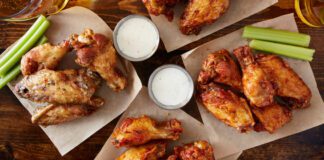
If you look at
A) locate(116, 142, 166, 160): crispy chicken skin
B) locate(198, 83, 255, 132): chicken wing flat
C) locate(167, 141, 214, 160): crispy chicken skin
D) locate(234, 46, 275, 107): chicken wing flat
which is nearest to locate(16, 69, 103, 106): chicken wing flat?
locate(116, 142, 166, 160): crispy chicken skin

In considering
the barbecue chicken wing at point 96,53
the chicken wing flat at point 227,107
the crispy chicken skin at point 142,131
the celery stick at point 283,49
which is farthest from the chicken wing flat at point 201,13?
the crispy chicken skin at point 142,131

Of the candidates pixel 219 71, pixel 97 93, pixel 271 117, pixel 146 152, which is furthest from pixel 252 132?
pixel 97 93

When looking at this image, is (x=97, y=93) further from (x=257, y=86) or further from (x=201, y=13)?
(x=257, y=86)

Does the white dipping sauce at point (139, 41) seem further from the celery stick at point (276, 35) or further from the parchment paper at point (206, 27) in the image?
the celery stick at point (276, 35)

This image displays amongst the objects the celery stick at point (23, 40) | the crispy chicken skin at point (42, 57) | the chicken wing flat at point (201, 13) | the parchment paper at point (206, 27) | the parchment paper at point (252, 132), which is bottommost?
the parchment paper at point (252, 132)

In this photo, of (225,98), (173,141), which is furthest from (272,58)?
(173,141)

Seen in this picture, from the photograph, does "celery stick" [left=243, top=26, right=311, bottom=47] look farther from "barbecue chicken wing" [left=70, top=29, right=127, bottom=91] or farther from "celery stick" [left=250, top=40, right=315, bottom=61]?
"barbecue chicken wing" [left=70, top=29, right=127, bottom=91]
